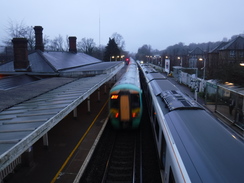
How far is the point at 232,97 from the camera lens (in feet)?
41.7

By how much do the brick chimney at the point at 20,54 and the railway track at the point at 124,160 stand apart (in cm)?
1119

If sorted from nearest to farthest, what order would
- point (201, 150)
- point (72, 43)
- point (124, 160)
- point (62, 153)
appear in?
point (201, 150) → point (124, 160) → point (62, 153) → point (72, 43)

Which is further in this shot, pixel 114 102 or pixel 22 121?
pixel 114 102

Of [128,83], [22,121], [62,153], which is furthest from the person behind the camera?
[128,83]

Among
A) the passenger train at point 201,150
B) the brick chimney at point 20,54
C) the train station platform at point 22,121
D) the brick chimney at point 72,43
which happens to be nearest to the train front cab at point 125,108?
the train station platform at point 22,121

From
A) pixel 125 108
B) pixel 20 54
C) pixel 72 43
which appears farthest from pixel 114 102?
pixel 72 43

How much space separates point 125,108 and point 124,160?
2637 millimetres

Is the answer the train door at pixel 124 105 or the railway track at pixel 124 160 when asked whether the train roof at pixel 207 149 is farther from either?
the train door at pixel 124 105

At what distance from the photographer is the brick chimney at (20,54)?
17016 millimetres

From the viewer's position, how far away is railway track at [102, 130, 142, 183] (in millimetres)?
7625

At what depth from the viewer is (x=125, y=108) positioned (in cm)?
1041

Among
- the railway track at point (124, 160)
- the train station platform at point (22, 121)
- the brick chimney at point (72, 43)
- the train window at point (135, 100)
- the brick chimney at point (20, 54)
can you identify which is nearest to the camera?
the train station platform at point (22, 121)

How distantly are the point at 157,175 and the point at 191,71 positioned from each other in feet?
97.5

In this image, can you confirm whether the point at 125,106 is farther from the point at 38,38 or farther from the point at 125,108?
the point at 38,38
